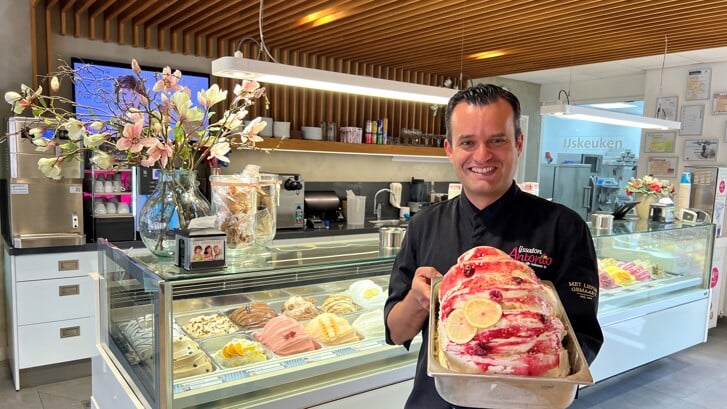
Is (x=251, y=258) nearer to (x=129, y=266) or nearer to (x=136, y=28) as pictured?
(x=129, y=266)

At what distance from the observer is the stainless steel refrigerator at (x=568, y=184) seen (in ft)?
27.2

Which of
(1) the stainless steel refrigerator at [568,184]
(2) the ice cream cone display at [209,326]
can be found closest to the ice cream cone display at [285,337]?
(2) the ice cream cone display at [209,326]

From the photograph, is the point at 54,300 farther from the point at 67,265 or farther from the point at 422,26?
the point at 422,26

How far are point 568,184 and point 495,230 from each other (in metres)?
7.70

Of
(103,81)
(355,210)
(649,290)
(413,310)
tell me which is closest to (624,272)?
(649,290)

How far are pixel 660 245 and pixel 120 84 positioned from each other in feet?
14.2

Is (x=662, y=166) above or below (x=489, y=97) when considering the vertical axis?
below

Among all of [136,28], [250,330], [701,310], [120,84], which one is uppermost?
[136,28]

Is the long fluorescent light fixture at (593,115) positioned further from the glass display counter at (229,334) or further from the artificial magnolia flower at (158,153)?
the artificial magnolia flower at (158,153)

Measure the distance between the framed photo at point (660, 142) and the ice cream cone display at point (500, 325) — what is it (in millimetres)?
6525

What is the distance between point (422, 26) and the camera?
4191 mm

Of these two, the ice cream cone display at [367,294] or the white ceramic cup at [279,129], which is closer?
the ice cream cone display at [367,294]

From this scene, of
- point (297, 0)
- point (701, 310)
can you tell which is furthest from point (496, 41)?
point (701, 310)

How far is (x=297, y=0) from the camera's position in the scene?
3555mm
